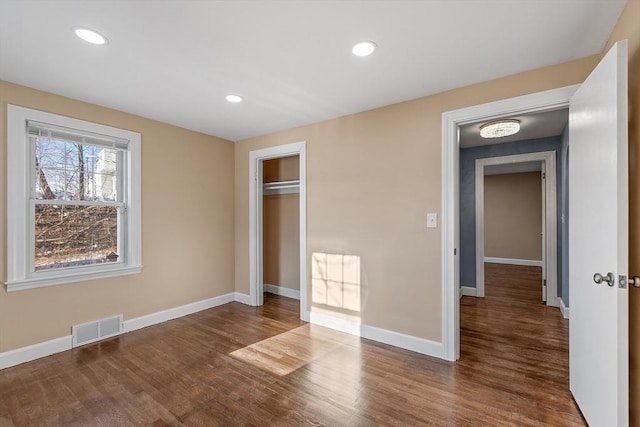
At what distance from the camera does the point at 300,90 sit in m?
2.77

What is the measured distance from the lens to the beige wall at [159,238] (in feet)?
8.82

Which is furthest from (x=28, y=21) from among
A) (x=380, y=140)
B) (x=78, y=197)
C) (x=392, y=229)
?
(x=392, y=229)

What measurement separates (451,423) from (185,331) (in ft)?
9.18

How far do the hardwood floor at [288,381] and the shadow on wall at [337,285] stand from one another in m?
0.28

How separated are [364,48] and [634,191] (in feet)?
5.87

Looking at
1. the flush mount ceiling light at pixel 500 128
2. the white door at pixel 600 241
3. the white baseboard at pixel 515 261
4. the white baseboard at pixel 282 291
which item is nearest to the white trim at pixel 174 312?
the white baseboard at pixel 282 291

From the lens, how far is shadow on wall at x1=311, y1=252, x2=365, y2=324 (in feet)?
11.0

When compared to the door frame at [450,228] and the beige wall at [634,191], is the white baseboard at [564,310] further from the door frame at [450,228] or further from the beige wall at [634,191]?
the beige wall at [634,191]

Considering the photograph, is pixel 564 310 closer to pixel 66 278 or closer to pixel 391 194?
pixel 391 194

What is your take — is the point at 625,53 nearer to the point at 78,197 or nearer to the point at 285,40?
the point at 285,40

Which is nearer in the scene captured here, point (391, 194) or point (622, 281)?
point (622, 281)

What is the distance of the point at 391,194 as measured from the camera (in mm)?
3092

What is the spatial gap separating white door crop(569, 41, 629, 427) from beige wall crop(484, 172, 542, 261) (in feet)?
22.1

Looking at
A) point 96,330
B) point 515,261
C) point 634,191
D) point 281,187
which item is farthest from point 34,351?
point 515,261
